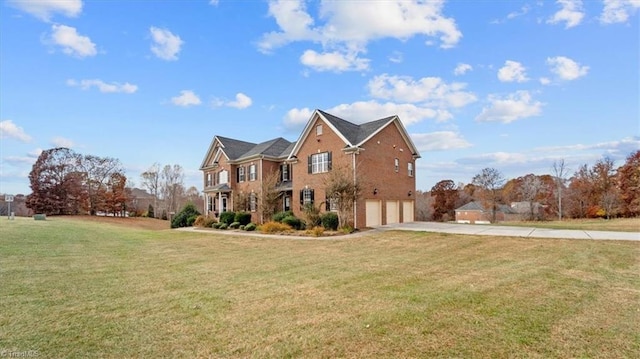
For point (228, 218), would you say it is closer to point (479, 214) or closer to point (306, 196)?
point (306, 196)

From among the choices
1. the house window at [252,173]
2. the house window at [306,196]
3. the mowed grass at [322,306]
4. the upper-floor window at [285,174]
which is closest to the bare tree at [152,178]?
the house window at [252,173]

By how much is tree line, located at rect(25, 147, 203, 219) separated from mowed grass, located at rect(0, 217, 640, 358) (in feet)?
133

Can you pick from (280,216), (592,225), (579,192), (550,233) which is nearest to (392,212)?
(280,216)

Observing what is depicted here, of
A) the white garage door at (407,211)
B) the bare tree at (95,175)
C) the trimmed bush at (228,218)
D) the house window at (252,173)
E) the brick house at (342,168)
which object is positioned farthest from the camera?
the bare tree at (95,175)

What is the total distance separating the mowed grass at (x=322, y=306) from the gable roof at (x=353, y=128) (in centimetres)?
1337

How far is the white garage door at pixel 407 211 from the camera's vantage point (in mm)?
26406

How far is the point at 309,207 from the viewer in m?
22.0

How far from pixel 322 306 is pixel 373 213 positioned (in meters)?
18.1

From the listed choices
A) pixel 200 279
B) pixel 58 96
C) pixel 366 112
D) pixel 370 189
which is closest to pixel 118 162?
pixel 58 96

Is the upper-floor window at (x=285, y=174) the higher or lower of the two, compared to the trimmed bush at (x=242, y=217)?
higher

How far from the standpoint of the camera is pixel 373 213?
23359 millimetres

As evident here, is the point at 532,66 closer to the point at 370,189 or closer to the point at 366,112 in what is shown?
the point at 370,189

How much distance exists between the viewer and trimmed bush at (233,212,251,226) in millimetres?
26980

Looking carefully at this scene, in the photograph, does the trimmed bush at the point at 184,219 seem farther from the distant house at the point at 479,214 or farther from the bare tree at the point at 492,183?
the bare tree at the point at 492,183
